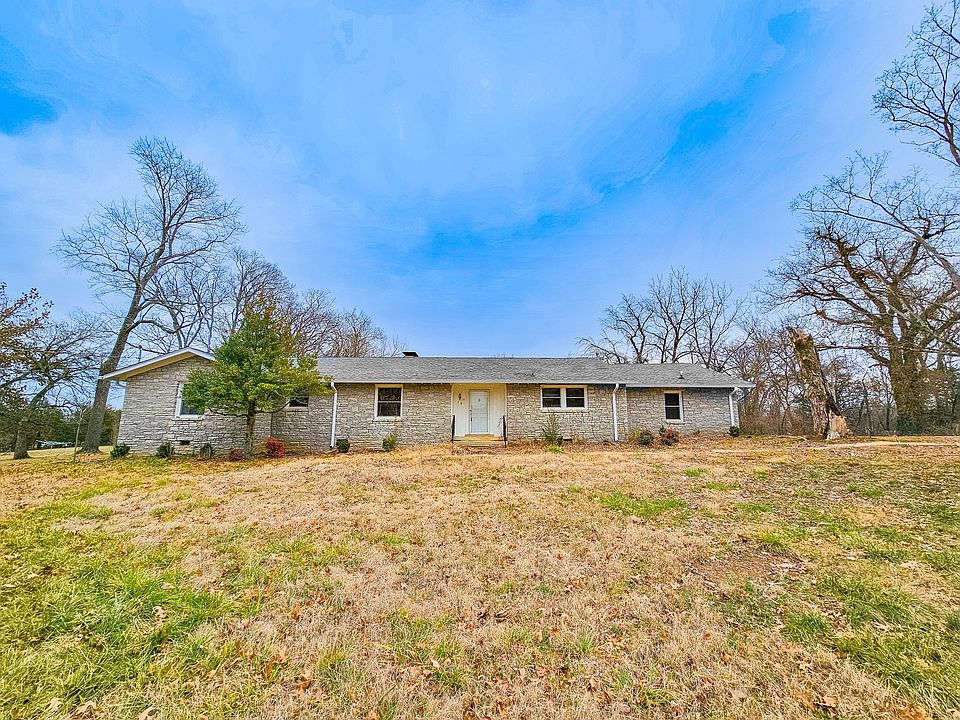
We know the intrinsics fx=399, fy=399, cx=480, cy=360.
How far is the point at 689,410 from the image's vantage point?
17.3 metres

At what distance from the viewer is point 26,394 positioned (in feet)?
47.3

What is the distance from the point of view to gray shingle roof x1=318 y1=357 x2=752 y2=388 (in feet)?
52.0

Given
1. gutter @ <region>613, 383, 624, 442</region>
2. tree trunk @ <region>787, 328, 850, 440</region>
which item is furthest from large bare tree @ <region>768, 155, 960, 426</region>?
gutter @ <region>613, 383, 624, 442</region>

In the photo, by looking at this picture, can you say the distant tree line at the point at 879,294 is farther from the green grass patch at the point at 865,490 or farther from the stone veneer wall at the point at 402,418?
the stone veneer wall at the point at 402,418

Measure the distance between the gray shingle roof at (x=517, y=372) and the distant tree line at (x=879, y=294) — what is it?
5110mm

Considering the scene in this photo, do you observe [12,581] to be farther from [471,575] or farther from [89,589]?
[471,575]

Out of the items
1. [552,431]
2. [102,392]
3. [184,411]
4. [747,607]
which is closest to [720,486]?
[747,607]

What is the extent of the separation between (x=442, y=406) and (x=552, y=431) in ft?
14.6

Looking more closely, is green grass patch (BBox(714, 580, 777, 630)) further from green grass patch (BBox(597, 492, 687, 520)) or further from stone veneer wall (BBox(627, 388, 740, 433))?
stone veneer wall (BBox(627, 388, 740, 433))

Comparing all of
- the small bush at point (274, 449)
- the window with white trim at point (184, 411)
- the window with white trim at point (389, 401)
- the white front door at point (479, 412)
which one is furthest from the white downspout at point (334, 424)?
the white front door at point (479, 412)

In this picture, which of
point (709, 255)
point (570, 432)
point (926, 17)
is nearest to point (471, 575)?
point (570, 432)

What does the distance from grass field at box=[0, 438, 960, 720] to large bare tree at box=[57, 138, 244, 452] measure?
13.1m

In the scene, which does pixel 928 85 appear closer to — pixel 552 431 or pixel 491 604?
pixel 552 431

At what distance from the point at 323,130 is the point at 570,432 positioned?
54.9 ft
